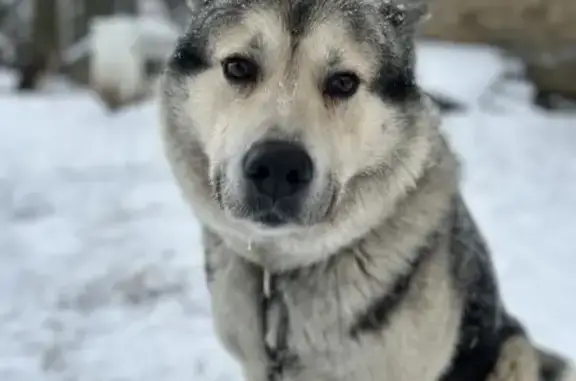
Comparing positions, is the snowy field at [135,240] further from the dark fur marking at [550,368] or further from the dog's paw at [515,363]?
the dog's paw at [515,363]

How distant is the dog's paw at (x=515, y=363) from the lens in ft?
9.41

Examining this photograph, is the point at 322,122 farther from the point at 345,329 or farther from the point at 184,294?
the point at 184,294

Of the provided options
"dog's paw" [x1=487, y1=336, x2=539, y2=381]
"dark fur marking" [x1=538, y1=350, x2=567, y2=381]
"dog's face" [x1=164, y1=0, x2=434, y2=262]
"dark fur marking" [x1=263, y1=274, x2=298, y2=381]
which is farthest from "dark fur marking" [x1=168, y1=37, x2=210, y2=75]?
"dark fur marking" [x1=538, y1=350, x2=567, y2=381]

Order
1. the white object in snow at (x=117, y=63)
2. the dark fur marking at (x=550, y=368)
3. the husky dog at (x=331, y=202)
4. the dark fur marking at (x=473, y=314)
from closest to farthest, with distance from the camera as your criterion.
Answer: the husky dog at (x=331, y=202)
the dark fur marking at (x=473, y=314)
the dark fur marking at (x=550, y=368)
the white object in snow at (x=117, y=63)

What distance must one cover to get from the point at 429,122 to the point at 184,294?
246 cm

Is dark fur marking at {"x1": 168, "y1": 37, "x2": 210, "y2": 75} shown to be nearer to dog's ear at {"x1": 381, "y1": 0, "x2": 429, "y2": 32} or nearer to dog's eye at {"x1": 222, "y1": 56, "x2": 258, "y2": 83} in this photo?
dog's eye at {"x1": 222, "y1": 56, "x2": 258, "y2": 83}

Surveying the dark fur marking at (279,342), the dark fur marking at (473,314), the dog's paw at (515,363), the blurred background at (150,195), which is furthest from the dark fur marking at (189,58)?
the dog's paw at (515,363)

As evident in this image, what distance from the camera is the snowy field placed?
4.23 metres

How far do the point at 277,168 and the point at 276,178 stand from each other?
4cm

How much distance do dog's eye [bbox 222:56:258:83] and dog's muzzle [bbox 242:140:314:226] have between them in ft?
1.05

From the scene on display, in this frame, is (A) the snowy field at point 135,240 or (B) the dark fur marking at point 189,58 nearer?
(B) the dark fur marking at point 189,58

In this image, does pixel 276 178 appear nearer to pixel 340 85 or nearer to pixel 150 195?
pixel 340 85

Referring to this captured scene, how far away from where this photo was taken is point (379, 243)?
9.20 feet

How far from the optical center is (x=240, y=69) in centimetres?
269
